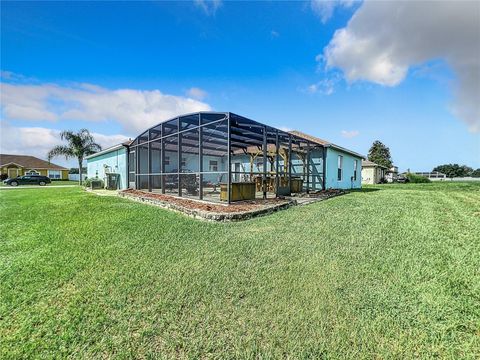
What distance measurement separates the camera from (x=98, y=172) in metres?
22.5

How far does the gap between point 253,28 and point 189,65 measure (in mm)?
4020

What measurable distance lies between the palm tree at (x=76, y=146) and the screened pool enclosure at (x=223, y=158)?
1494 centimetres

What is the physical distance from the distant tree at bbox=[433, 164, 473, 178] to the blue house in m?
65.7

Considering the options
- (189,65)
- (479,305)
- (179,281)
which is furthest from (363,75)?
(179,281)

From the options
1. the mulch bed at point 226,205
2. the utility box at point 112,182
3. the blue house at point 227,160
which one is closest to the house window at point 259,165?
the blue house at point 227,160

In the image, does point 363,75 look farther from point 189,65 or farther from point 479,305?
point 479,305

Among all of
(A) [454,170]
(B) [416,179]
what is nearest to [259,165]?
(B) [416,179]

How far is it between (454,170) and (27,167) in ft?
323

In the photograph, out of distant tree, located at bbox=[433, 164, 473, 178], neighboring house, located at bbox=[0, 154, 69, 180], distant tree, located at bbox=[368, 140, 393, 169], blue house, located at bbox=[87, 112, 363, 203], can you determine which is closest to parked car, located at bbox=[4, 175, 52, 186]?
blue house, located at bbox=[87, 112, 363, 203]

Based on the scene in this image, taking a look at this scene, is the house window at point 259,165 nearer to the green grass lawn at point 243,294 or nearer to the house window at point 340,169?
the house window at point 340,169

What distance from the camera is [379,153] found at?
50.0 m

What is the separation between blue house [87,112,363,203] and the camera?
9.45 m

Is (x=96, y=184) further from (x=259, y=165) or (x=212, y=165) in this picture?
(x=259, y=165)

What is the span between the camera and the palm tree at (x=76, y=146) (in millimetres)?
26484
